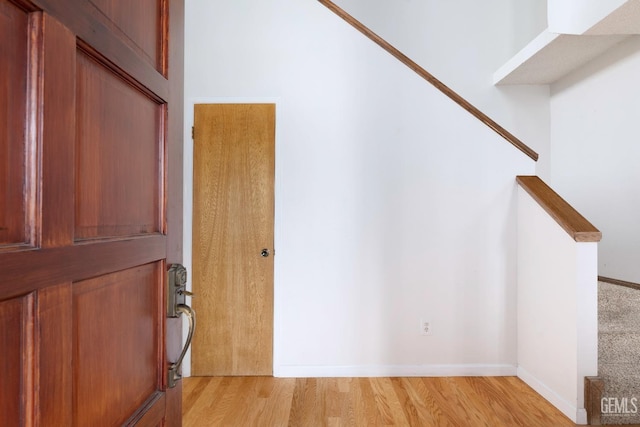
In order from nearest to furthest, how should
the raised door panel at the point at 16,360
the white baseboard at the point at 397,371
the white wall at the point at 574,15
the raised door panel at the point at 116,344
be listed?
the raised door panel at the point at 16,360, the raised door panel at the point at 116,344, the white wall at the point at 574,15, the white baseboard at the point at 397,371

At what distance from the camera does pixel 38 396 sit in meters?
0.48

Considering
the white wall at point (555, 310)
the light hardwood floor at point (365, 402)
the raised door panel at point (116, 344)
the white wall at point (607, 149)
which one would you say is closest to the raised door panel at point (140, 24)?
the raised door panel at point (116, 344)

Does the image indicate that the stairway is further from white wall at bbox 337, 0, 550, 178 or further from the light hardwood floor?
white wall at bbox 337, 0, 550, 178

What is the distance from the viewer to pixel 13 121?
460 millimetres

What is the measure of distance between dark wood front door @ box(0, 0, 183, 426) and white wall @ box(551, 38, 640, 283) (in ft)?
12.6

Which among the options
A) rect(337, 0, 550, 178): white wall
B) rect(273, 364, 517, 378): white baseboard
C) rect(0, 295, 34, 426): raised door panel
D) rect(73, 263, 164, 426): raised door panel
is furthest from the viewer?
rect(337, 0, 550, 178): white wall

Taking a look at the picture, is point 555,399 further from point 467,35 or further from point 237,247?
point 467,35

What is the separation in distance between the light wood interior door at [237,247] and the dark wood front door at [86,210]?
2.02 meters

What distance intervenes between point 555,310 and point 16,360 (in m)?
2.69

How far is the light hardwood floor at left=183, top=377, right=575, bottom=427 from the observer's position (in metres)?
2.30

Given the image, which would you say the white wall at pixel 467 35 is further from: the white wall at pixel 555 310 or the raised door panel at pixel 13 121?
the raised door panel at pixel 13 121

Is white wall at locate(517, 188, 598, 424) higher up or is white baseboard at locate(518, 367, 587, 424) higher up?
white wall at locate(517, 188, 598, 424)

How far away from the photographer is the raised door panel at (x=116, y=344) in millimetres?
586

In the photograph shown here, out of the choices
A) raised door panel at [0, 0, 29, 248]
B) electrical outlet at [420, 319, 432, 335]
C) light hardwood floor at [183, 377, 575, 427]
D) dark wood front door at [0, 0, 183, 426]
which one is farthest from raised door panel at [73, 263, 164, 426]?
electrical outlet at [420, 319, 432, 335]
